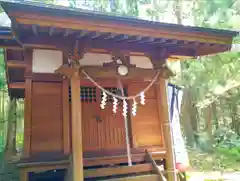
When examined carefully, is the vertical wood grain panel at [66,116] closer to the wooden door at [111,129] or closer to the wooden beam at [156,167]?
the wooden door at [111,129]

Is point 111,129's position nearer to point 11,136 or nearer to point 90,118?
point 90,118

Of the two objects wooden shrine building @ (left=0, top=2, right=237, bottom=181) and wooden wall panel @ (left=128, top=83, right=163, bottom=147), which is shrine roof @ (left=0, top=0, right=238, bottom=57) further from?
wooden wall panel @ (left=128, top=83, right=163, bottom=147)

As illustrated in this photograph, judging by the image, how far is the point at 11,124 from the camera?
12781 mm

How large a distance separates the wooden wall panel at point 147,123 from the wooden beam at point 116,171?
1.88 ft

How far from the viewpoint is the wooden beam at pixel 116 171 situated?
4152 mm

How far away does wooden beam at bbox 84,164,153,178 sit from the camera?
13.6ft

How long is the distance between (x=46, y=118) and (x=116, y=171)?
1542 mm

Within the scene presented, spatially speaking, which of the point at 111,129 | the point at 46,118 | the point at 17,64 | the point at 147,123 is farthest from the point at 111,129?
the point at 17,64

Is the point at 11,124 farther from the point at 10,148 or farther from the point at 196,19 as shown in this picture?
the point at 196,19

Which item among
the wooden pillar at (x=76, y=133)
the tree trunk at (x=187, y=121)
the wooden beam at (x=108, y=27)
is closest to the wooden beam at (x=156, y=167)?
the wooden pillar at (x=76, y=133)

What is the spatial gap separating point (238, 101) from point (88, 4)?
9.60 metres

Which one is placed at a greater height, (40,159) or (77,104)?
(77,104)

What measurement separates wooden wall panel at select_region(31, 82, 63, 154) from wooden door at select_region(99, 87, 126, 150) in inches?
32.8

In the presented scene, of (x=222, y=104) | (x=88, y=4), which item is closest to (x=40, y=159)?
(x=88, y=4)
